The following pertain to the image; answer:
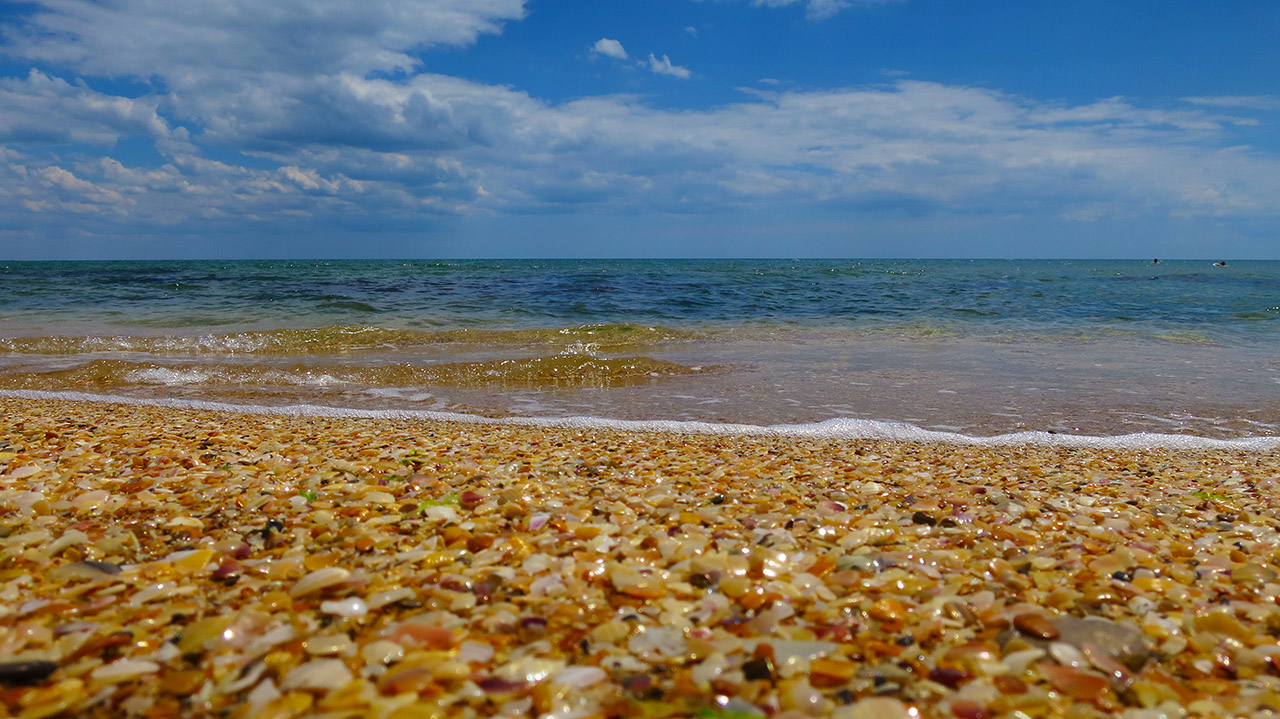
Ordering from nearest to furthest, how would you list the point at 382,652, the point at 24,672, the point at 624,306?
the point at 24,672 < the point at 382,652 < the point at 624,306

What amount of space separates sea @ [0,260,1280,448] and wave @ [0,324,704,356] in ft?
0.22

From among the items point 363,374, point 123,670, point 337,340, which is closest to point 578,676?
point 123,670

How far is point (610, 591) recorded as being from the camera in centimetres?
245

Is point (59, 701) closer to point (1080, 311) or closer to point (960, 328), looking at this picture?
point (960, 328)

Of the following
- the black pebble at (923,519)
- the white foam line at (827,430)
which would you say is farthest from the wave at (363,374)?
the black pebble at (923,519)

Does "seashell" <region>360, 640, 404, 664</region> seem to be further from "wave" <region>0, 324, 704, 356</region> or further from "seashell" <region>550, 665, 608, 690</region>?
"wave" <region>0, 324, 704, 356</region>

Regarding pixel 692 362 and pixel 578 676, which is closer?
pixel 578 676

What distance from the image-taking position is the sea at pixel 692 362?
7.98m

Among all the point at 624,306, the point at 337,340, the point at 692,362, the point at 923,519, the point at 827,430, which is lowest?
the point at 827,430

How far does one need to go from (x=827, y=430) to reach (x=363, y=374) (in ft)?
23.7

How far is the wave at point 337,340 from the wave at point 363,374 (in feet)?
8.54

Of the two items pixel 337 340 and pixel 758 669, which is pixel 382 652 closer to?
pixel 758 669

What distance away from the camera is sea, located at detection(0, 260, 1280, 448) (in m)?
7.98

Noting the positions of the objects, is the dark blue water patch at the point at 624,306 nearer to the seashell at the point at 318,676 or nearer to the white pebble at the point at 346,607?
the white pebble at the point at 346,607
